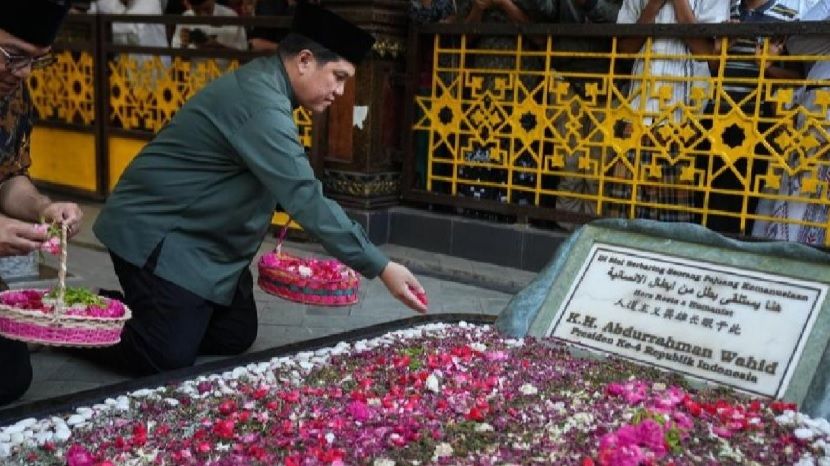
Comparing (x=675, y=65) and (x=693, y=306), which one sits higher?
(x=675, y=65)

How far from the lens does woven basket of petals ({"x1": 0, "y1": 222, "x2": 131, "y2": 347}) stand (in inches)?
101

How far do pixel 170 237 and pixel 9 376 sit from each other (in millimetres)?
784

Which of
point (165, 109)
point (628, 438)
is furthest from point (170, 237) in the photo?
point (165, 109)

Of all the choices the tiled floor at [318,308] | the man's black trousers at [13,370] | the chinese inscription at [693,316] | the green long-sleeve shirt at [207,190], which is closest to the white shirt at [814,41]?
the tiled floor at [318,308]

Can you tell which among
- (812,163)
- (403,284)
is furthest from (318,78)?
(812,163)

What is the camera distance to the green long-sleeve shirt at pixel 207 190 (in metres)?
3.23

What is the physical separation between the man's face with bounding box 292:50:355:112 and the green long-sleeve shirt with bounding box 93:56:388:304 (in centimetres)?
6

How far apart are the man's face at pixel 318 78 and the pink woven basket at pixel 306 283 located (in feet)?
2.31

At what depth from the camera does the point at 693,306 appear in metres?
3.02

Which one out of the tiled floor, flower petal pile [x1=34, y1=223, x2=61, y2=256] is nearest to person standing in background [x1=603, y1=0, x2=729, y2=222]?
the tiled floor

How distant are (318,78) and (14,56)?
3.67ft

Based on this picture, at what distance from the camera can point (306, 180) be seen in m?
3.05

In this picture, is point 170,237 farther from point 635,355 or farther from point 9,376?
point 635,355

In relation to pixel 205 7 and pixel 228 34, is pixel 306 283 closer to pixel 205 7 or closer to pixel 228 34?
pixel 228 34
